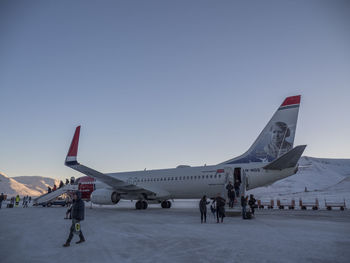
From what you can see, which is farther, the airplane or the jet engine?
→ the jet engine

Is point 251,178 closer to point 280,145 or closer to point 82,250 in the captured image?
point 280,145

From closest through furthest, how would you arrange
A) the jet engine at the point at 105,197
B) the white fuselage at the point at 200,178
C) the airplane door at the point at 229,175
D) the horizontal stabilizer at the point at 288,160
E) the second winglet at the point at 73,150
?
the horizontal stabilizer at the point at 288,160 < the white fuselage at the point at 200,178 < the airplane door at the point at 229,175 < the jet engine at the point at 105,197 < the second winglet at the point at 73,150

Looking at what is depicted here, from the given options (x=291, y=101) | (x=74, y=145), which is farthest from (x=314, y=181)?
(x=74, y=145)

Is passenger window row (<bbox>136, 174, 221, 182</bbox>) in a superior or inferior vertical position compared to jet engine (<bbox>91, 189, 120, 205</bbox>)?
superior

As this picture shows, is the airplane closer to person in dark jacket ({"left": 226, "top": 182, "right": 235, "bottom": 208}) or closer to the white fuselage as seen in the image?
the white fuselage

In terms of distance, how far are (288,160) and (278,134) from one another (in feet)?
11.7

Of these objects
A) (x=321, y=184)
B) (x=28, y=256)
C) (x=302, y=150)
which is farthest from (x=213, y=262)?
(x=321, y=184)

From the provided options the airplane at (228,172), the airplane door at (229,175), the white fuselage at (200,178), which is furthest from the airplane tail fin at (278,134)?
the airplane door at (229,175)

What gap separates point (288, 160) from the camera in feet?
48.8

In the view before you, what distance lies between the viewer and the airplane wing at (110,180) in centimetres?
2038

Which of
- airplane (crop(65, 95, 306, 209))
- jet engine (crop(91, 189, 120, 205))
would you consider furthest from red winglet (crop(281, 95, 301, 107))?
jet engine (crop(91, 189, 120, 205))

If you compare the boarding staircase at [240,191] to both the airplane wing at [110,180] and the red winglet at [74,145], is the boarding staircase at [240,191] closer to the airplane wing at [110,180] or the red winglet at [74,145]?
the airplane wing at [110,180]

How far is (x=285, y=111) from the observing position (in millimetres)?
18062

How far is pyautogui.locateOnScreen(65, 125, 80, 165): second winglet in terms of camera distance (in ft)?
73.5
